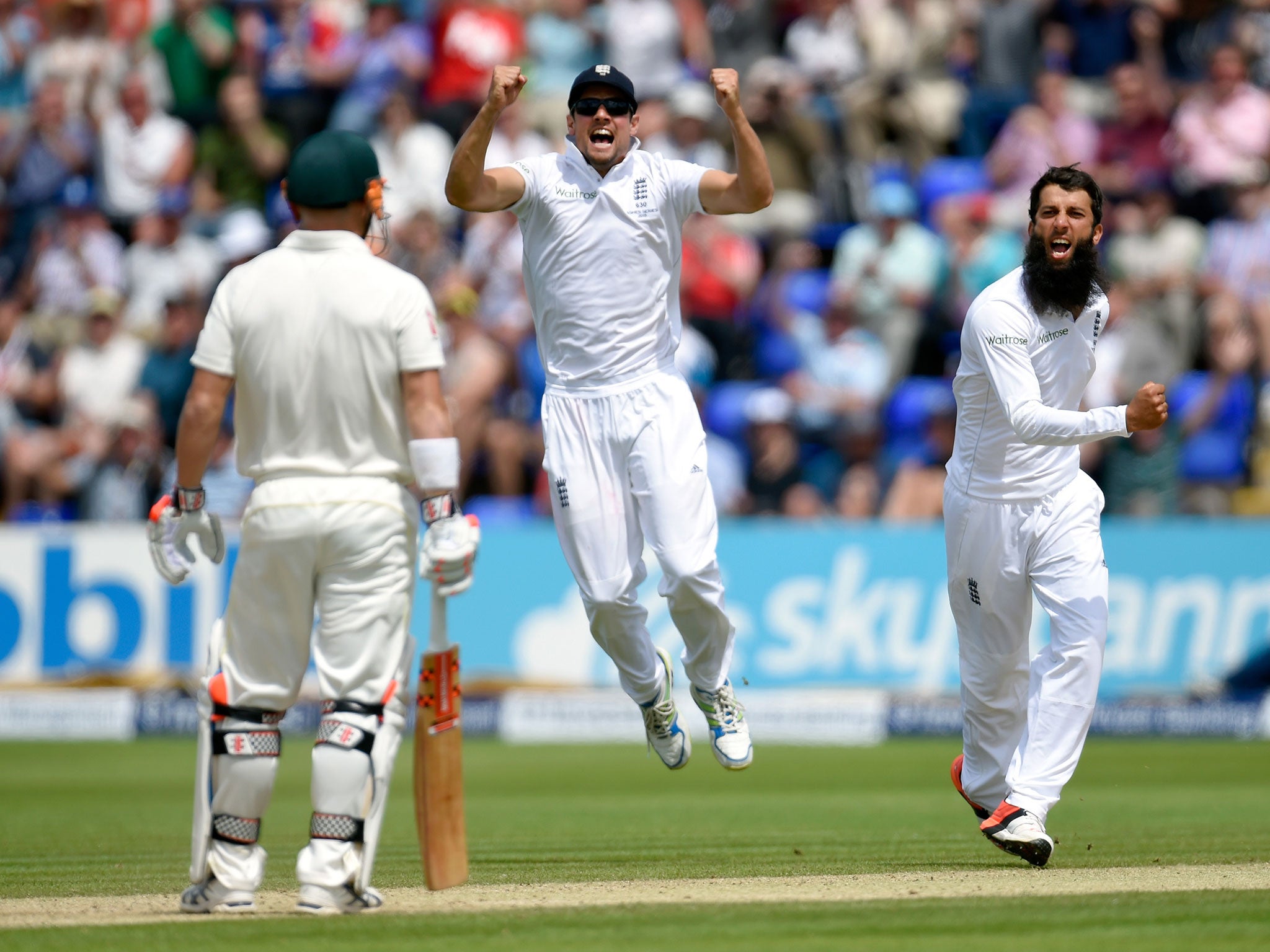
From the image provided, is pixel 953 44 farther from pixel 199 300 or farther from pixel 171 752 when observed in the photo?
pixel 171 752

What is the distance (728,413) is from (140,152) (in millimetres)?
6439

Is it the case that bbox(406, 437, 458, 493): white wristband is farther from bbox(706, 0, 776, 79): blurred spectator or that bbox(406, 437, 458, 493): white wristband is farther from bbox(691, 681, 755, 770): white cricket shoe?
bbox(706, 0, 776, 79): blurred spectator

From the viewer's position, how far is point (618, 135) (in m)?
7.01

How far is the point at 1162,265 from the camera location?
45.7ft

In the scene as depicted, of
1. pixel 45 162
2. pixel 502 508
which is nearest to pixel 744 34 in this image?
pixel 502 508

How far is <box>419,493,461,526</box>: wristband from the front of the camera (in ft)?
16.9

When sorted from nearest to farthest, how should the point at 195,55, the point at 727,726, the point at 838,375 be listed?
1. the point at 727,726
2. the point at 838,375
3. the point at 195,55

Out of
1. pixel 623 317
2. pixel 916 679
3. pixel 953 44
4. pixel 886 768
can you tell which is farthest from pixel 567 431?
pixel 953 44

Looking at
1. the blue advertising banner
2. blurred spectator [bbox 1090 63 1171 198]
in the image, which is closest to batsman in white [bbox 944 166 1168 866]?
the blue advertising banner

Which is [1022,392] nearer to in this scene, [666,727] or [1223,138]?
[666,727]

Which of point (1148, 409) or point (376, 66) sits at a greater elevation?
point (376, 66)

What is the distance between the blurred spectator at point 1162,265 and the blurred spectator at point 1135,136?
32 cm

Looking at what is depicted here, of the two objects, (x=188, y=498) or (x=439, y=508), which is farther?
(x=188, y=498)

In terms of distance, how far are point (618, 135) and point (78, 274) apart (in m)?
10.5
